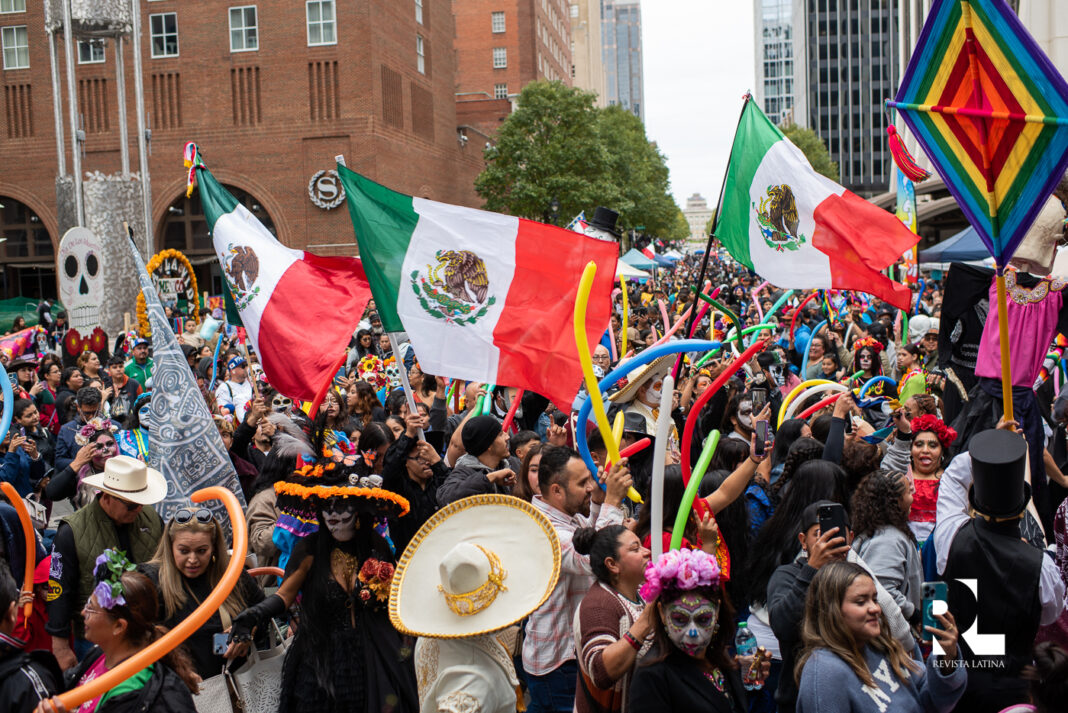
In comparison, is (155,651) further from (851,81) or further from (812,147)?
(851,81)

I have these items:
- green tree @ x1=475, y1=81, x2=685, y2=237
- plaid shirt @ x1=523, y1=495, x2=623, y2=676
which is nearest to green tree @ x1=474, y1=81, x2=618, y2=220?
green tree @ x1=475, y1=81, x2=685, y2=237

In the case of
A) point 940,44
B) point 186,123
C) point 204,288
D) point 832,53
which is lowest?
point 204,288

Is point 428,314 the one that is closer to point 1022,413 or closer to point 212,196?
point 212,196

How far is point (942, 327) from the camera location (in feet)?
27.0

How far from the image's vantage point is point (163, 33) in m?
41.3

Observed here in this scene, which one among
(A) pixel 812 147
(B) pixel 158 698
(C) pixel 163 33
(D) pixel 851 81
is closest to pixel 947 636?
(B) pixel 158 698

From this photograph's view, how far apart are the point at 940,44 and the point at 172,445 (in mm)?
5158

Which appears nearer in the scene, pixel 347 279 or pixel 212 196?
pixel 347 279

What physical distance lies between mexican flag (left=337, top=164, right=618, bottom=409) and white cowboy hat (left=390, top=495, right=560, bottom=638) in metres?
1.78

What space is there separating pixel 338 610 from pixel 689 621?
1928mm

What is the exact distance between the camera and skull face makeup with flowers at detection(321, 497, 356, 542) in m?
4.82

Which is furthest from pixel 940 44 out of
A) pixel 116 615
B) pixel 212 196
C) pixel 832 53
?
pixel 832 53

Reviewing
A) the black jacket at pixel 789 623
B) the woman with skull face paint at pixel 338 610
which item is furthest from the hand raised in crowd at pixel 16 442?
the black jacket at pixel 789 623

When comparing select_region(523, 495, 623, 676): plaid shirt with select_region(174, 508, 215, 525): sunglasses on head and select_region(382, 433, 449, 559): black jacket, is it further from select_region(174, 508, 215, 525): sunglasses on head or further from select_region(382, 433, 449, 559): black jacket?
select_region(174, 508, 215, 525): sunglasses on head
